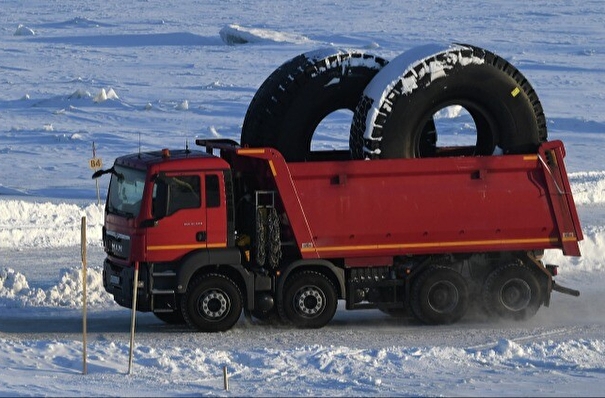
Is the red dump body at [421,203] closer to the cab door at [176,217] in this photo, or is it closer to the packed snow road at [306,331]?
the cab door at [176,217]

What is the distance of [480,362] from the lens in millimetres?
12570

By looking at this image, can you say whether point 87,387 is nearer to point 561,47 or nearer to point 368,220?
point 368,220

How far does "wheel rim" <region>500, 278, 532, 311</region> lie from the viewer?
50.1 ft

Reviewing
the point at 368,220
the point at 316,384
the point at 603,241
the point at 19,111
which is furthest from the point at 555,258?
the point at 19,111

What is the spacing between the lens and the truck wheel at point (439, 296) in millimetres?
15031

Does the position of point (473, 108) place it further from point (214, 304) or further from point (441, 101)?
point (214, 304)

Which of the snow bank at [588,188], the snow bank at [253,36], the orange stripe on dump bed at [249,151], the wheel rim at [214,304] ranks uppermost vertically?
the snow bank at [253,36]

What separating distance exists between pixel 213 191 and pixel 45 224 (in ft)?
27.7

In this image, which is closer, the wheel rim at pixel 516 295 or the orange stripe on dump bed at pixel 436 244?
the orange stripe on dump bed at pixel 436 244

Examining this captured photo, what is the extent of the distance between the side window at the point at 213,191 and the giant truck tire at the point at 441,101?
1806 millimetres

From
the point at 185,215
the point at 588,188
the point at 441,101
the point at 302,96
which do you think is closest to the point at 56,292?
the point at 185,215

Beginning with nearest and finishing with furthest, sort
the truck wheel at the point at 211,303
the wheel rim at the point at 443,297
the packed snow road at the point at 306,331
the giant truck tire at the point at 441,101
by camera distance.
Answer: the packed snow road at the point at 306,331, the truck wheel at the point at 211,303, the giant truck tire at the point at 441,101, the wheel rim at the point at 443,297

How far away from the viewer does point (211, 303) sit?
14562 millimetres

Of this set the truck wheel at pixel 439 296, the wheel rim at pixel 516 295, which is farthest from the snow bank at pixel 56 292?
the wheel rim at pixel 516 295
